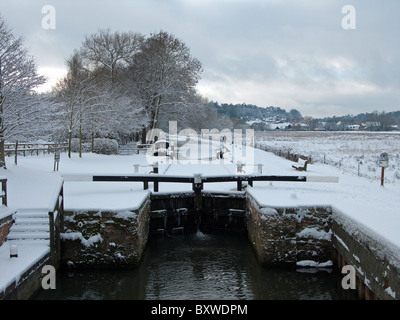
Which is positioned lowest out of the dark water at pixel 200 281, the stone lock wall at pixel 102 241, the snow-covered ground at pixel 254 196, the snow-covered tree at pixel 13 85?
the dark water at pixel 200 281

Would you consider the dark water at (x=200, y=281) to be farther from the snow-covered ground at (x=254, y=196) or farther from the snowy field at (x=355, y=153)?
the snowy field at (x=355, y=153)

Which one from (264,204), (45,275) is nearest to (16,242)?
(45,275)

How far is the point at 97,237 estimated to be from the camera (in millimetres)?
10102

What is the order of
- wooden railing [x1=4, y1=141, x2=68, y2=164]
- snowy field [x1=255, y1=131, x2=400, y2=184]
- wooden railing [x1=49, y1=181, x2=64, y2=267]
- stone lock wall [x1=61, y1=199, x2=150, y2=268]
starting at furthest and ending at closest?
wooden railing [x1=4, y1=141, x2=68, y2=164]
snowy field [x1=255, y1=131, x2=400, y2=184]
stone lock wall [x1=61, y1=199, x2=150, y2=268]
wooden railing [x1=49, y1=181, x2=64, y2=267]

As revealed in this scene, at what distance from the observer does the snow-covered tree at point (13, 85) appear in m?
14.1

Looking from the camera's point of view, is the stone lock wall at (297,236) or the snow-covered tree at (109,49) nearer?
the stone lock wall at (297,236)

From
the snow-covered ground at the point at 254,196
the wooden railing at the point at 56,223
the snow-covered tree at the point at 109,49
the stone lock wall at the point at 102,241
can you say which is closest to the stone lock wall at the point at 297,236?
the snow-covered ground at the point at 254,196

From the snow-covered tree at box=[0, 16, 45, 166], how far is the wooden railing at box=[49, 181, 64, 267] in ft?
18.2

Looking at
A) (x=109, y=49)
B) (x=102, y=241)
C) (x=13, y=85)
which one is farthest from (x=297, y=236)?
(x=109, y=49)

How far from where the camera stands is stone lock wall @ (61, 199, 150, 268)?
10.1 metres

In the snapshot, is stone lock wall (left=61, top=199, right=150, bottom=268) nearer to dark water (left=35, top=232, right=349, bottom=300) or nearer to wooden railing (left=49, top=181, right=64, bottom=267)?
wooden railing (left=49, top=181, right=64, bottom=267)

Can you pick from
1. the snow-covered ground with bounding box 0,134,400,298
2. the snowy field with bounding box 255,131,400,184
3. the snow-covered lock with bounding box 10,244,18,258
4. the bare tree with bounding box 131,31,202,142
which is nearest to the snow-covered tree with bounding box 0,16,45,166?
the snow-covered ground with bounding box 0,134,400,298

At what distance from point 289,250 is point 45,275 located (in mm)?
6580

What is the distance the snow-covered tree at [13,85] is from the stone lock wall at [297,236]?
10719 mm
